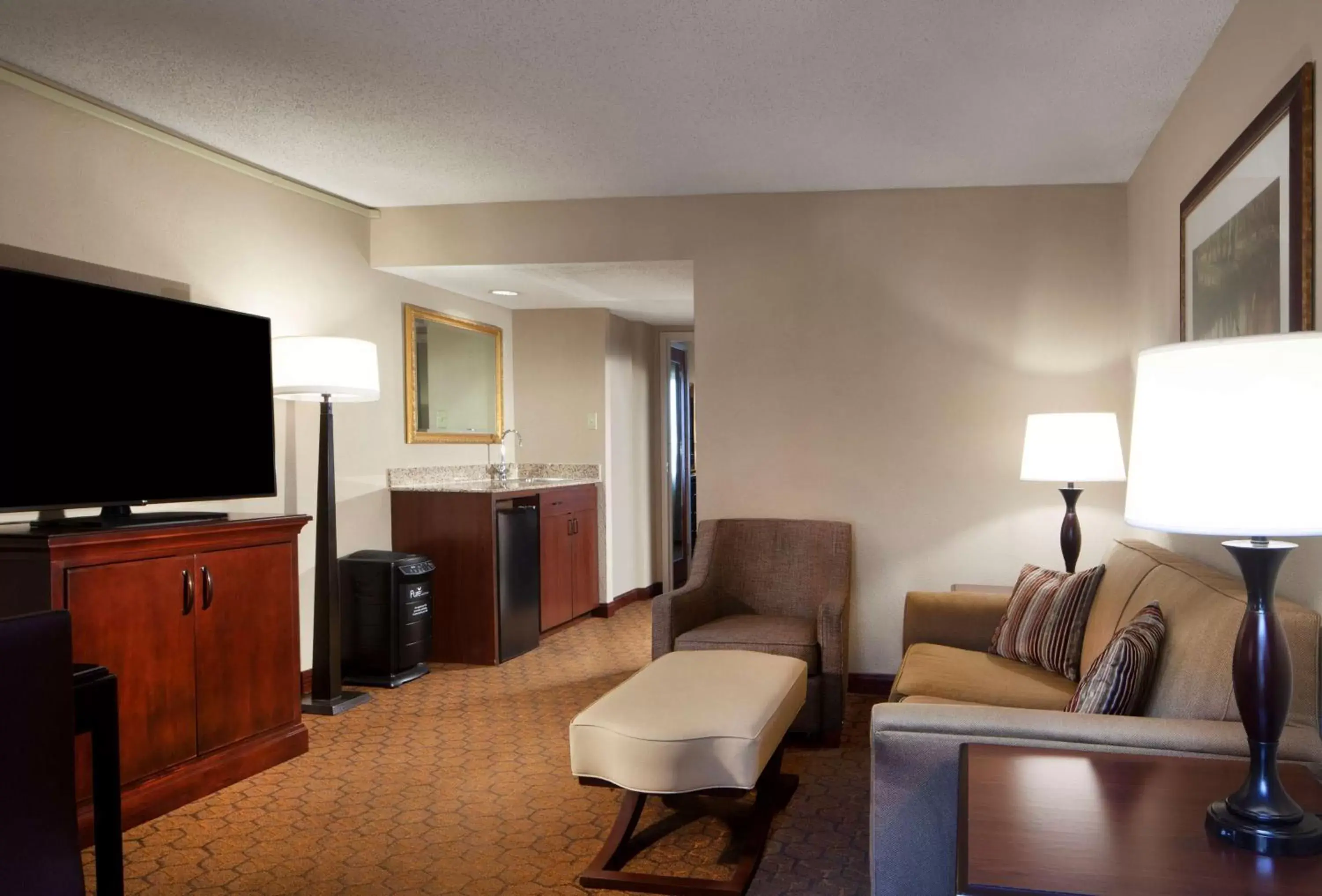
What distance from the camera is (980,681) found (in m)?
2.90

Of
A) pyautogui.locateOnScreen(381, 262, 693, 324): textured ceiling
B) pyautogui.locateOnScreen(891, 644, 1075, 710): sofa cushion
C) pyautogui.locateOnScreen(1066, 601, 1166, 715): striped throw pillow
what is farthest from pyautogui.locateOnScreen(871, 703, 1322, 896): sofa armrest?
pyautogui.locateOnScreen(381, 262, 693, 324): textured ceiling

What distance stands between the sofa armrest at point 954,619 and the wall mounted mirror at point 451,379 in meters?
3.03

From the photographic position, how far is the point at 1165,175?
3.60 meters

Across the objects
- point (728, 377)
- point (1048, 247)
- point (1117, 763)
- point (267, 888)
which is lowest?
point (267, 888)

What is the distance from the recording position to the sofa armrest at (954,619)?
3.56m

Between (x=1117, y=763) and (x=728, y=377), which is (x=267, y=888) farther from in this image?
(x=728, y=377)

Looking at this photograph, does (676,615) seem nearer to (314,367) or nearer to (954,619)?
(954,619)

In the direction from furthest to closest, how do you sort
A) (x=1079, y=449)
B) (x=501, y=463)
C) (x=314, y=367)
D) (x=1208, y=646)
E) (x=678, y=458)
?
(x=678, y=458), (x=501, y=463), (x=314, y=367), (x=1079, y=449), (x=1208, y=646)

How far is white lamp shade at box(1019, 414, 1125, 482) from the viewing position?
358 centimetres

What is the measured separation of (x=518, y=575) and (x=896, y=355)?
237 cm

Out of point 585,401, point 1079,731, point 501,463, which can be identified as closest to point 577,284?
point 585,401

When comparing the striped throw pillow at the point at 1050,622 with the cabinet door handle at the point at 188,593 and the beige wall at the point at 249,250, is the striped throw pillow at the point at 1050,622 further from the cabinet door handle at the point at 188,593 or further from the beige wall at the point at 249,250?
the beige wall at the point at 249,250

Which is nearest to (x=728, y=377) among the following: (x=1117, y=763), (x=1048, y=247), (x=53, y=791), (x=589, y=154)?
(x=589, y=154)

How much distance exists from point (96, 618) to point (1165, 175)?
398 cm
